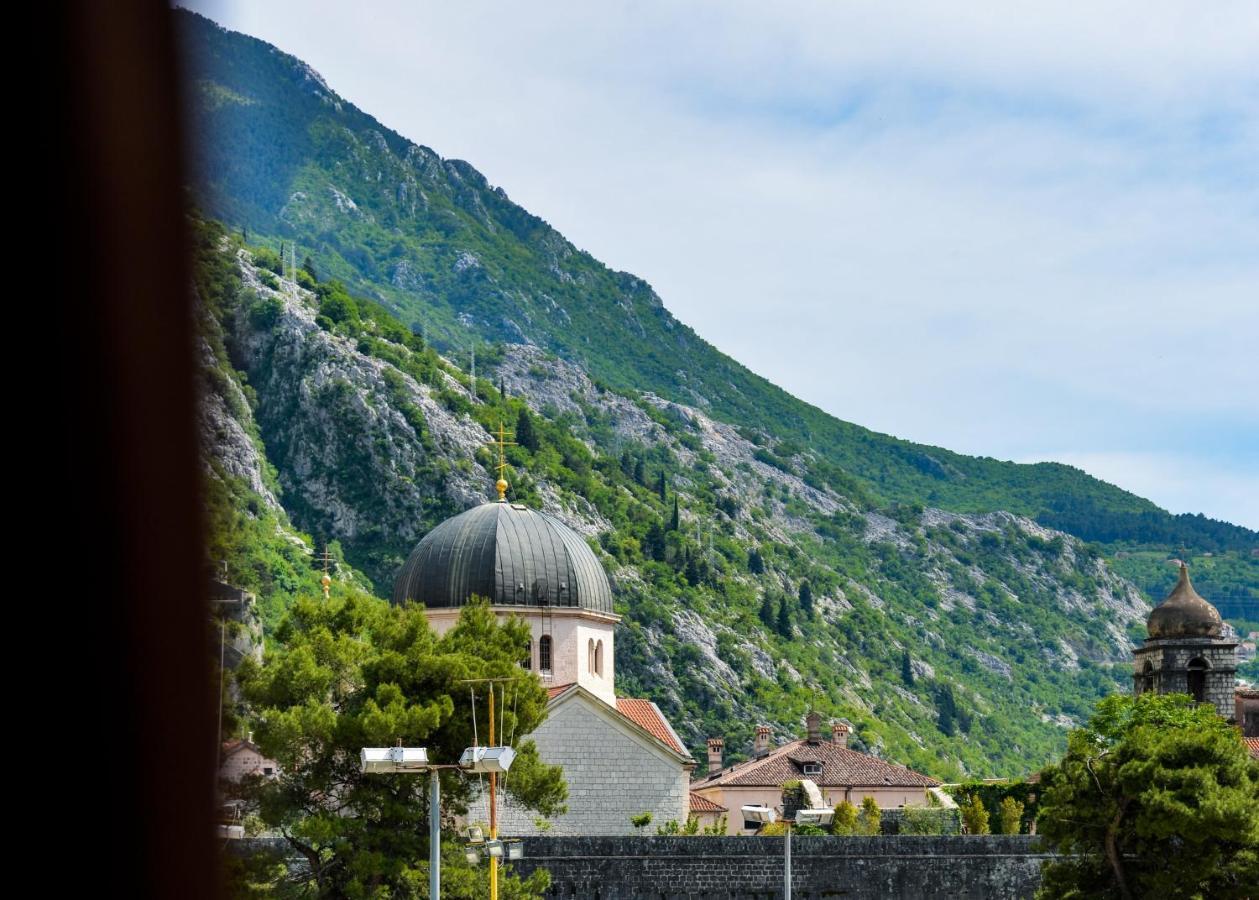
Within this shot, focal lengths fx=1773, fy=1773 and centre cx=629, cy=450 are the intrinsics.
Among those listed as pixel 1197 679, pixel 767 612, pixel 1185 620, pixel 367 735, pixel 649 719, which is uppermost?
pixel 767 612

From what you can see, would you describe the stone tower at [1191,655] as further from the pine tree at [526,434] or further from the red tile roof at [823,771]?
the pine tree at [526,434]

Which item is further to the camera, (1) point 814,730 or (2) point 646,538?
(2) point 646,538

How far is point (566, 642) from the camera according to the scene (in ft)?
163

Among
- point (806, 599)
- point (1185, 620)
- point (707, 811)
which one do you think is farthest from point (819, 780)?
point (806, 599)

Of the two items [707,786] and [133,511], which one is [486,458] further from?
[133,511]

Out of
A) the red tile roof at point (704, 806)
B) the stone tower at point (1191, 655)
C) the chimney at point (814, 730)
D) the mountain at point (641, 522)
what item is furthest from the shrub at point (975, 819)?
the mountain at point (641, 522)

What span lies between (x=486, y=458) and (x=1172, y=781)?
81.6m

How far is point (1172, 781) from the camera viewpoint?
38.3 meters

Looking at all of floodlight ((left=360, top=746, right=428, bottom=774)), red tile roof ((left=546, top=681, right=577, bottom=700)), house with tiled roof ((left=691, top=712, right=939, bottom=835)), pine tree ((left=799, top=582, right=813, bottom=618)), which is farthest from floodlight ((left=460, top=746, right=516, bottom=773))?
pine tree ((left=799, top=582, right=813, bottom=618))

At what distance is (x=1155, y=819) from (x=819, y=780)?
1265 inches

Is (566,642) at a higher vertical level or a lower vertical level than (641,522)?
lower

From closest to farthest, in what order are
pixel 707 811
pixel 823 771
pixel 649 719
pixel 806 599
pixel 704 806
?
pixel 649 719
pixel 707 811
pixel 704 806
pixel 823 771
pixel 806 599

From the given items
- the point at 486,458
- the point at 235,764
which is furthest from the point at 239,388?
the point at 235,764

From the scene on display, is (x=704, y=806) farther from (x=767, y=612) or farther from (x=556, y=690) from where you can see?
(x=767, y=612)
